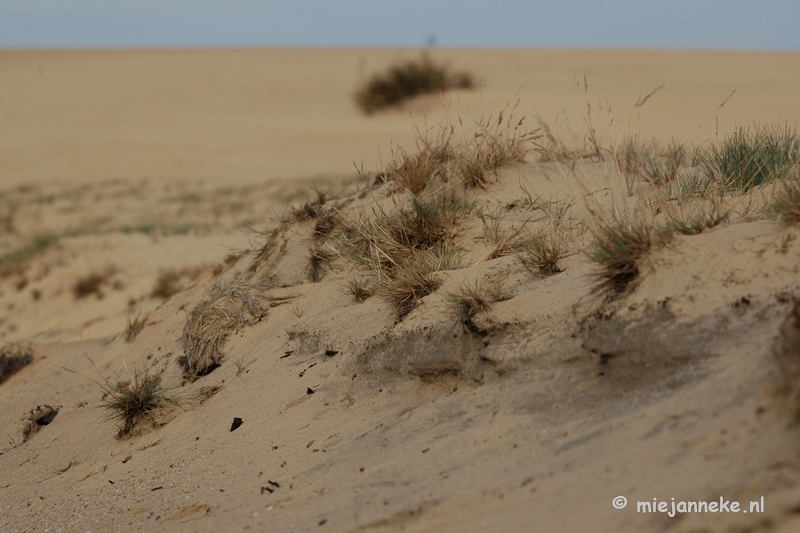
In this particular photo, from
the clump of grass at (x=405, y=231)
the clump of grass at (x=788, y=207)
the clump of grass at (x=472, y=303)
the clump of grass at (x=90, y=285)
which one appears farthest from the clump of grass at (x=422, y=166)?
the clump of grass at (x=90, y=285)

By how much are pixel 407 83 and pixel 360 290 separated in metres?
21.4

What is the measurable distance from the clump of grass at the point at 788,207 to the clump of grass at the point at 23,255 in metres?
9.11

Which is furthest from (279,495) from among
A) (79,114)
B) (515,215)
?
(79,114)

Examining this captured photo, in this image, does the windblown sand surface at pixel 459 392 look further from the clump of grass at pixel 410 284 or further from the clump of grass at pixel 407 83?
the clump of grass at pixel 407 83

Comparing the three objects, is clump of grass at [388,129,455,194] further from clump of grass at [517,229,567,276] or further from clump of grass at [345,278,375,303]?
clump of grass at [517,229,567,276]

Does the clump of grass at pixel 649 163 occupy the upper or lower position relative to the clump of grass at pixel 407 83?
lower

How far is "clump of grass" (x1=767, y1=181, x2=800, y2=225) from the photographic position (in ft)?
9.56

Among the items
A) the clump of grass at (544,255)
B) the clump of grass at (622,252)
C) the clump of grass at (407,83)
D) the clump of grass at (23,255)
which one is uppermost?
the clump of grass at (407,83)

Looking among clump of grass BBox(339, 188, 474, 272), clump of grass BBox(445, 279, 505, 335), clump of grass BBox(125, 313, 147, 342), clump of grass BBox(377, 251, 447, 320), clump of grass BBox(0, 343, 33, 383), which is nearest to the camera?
clump of grass BBox(445, 279, 505, 335)

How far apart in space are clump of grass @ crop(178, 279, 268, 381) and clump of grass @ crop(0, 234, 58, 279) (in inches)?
239

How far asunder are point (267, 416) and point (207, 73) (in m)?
35.2

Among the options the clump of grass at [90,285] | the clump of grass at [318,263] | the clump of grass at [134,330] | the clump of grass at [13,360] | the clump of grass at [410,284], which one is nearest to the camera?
the clump of grass at [410,284]

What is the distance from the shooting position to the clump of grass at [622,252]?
3.00m

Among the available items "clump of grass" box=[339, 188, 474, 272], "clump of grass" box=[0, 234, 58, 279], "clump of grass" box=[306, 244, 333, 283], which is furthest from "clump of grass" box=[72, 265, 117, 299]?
"clump of grass" box=[339, 188, 474, 272]
